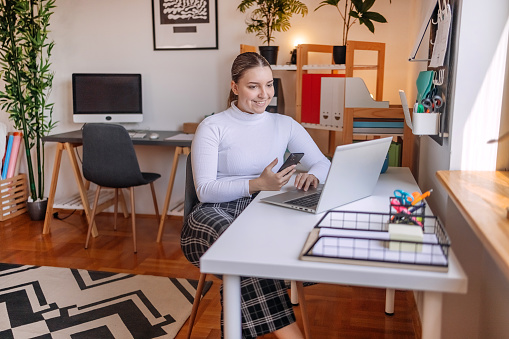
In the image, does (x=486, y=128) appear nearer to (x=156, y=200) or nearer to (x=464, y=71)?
(x=464, y=71)

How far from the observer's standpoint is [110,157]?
128 inches

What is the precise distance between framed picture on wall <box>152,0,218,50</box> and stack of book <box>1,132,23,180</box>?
1353 mm

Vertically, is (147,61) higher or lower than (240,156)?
higher

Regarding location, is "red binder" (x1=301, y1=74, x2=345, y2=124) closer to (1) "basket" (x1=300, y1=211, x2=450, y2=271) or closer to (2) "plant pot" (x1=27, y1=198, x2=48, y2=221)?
(1) "basket" (x1=300, y1=211, x2=450, y2=271)

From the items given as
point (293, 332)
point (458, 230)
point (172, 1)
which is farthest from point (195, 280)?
point (172, 1)

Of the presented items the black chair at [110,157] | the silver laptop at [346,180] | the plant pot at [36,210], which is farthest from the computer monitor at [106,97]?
the silver laptop at [346,180]

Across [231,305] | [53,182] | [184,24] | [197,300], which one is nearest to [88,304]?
[197,300]

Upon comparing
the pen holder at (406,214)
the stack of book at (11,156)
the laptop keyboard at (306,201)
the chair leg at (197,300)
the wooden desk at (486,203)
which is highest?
the wooden desk at (486,203)

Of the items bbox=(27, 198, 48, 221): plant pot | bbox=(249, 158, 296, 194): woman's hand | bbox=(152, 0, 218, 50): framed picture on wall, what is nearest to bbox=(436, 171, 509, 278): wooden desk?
bbox=(249, 158, 296, 194): woman's hand

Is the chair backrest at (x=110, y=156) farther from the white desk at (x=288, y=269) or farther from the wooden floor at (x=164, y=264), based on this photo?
the white desk at (x=288, y=269)

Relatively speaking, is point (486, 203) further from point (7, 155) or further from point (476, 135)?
point (7, 155)

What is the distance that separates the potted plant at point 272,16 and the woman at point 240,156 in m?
1.25

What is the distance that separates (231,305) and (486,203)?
27.1 inches

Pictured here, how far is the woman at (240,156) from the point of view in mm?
1842
